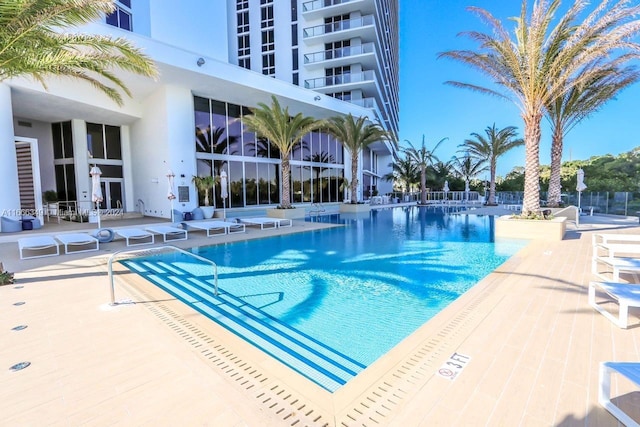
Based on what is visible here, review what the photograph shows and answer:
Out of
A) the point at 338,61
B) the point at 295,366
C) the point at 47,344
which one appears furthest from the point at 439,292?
the point at 338,61

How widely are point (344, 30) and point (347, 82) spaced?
4765 millimetres

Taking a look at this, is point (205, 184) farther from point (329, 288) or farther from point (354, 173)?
point (329, 288)

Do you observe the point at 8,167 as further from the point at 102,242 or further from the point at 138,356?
the point at 138,356

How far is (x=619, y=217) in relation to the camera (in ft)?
57.4

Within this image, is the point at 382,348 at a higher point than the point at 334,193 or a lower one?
lower

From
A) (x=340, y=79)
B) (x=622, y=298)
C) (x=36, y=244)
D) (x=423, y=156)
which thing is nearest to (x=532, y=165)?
(x=622, y=298)

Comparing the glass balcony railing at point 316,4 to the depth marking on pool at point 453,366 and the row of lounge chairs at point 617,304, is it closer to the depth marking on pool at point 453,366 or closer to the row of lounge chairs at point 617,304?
the row of lounge chairs at point 617,304

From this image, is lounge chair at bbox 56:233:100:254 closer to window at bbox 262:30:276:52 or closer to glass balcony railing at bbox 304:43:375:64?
glass balcony railing at bbox 304:43:375:64

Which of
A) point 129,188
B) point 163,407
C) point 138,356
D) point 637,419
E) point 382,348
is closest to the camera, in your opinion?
point 637,419

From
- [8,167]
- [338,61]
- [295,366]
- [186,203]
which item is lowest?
[295,366]

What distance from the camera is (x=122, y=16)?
17094 mm

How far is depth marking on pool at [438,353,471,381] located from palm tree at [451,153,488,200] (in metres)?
32.3

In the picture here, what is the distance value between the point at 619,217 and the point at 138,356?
23452mm

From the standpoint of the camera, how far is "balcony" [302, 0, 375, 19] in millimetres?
28772
